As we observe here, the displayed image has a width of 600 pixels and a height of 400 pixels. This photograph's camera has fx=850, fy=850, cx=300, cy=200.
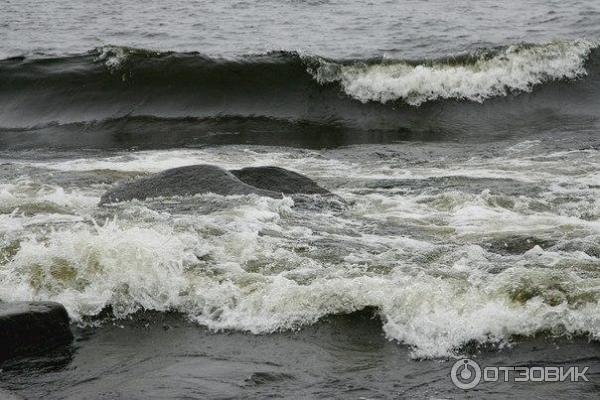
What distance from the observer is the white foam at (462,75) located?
654 inches

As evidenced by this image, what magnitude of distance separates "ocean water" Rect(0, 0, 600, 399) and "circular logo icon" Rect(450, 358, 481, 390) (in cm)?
12

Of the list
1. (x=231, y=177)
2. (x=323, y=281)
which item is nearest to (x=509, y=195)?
(x=231, y=177)

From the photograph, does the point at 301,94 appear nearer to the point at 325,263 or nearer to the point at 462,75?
the point at 462,75

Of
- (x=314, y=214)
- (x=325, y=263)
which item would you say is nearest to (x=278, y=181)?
(x=314, y=214)

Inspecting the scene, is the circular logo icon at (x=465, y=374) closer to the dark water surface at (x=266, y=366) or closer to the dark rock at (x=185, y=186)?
the dark water surface at (x=266, y=366)

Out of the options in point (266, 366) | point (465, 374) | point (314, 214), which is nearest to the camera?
point (465, 374)

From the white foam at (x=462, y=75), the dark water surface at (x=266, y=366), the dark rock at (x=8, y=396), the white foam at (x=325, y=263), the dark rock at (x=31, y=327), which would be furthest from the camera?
the white foam at (x=462, y=75)

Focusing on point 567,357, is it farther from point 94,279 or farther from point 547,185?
point 547,185

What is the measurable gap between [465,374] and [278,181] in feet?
15.1

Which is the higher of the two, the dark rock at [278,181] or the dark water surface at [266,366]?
the dark rock at [278,181]

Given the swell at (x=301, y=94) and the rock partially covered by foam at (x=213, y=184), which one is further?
the swell at (x=301, y=94)

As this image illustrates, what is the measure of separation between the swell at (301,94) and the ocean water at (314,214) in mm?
53

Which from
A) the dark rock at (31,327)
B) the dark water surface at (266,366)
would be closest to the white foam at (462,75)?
the dark water surface at (266,366)

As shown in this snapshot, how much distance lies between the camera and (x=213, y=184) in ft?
30.5
